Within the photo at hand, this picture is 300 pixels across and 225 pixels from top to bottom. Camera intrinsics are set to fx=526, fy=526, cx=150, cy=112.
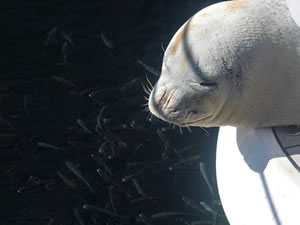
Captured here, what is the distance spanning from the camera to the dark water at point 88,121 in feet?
10.3

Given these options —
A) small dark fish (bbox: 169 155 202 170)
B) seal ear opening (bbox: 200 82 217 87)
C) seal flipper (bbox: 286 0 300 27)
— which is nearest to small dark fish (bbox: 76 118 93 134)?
small dark fish (bbox: 169 155 202 170)

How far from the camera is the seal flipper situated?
1.72m

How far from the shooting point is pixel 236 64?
5.82ft

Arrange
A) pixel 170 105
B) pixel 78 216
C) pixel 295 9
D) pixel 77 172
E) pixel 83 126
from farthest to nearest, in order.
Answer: pixel 83 126
pixel 77 172
pixel 78 216
pixel 170 105
pixel 295 9

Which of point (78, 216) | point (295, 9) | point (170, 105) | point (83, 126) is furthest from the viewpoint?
point (83, 126)

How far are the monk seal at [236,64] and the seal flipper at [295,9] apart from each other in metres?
0.06

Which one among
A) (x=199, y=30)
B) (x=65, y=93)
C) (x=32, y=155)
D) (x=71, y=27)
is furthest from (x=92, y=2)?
(x=199, y=30)

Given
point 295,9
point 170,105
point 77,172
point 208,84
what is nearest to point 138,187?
point 77,172

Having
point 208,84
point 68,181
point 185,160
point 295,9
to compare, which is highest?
point 295,9

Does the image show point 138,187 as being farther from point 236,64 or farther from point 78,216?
point 236,64

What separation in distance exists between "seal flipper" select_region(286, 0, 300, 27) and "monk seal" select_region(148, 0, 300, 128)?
60mm

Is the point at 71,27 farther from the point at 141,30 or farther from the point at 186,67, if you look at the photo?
the point at 186,67

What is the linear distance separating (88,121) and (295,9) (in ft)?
6.23

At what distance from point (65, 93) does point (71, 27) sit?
484 millimetres
